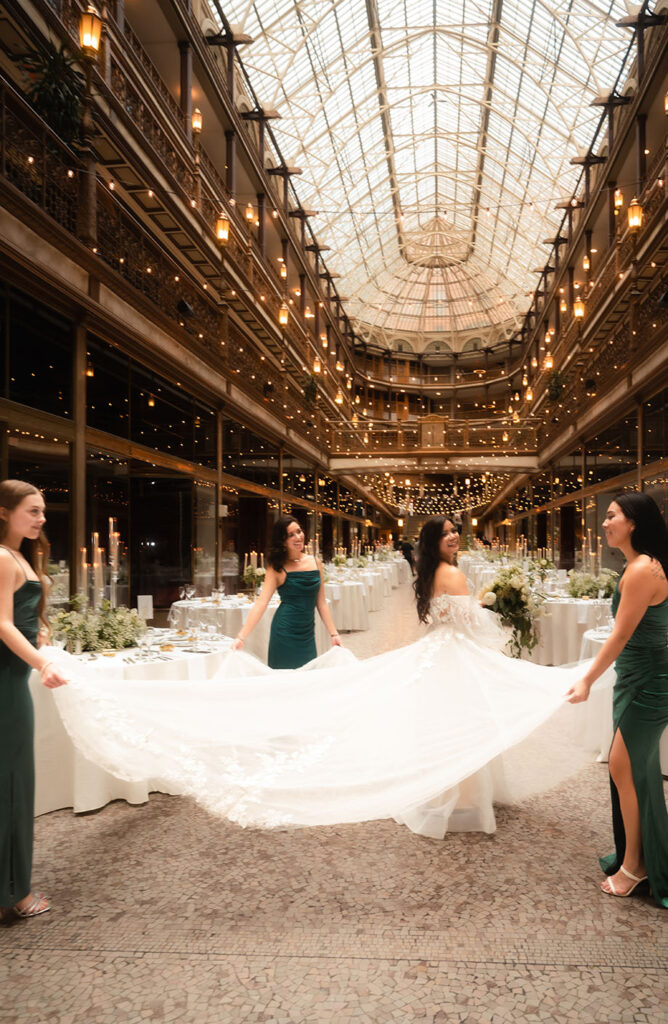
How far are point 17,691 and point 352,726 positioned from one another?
1.63 meters

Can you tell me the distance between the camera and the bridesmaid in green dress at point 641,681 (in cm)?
306

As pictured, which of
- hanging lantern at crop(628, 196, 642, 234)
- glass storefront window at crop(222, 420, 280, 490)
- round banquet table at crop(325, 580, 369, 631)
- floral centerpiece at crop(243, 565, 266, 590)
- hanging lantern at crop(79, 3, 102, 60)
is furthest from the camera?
glass storefront window at crop(222, 420, 280, 490)

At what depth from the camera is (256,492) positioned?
719 inches

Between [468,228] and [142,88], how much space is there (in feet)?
107

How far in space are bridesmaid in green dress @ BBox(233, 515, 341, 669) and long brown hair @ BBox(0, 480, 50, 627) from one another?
1936 millimetres

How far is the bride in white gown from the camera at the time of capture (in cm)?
331

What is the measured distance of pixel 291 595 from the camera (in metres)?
5.15

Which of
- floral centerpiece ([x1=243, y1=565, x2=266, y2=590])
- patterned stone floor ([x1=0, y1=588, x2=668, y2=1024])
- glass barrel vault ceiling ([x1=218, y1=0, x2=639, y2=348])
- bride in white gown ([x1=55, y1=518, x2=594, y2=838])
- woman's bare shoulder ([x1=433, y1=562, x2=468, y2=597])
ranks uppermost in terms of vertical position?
glass barrel vault ceiling ([x1=218, y1=0, x2=639, y2=348])

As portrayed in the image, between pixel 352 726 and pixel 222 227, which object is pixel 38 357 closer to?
pixel 222 227

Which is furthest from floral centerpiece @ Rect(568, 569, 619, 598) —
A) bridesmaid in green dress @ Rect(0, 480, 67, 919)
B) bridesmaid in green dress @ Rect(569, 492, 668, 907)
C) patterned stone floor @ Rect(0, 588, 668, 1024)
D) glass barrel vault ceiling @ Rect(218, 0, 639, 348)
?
glass barrel vault ceiling @ Rect(218, 0, 639, 348)

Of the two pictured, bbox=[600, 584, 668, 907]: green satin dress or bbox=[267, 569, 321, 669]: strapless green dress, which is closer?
bbox=[600, 584, 668, 907]: green satin dress

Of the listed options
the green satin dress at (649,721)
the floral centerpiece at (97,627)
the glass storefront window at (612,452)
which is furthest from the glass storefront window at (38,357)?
the glass storefront window at (612,452)

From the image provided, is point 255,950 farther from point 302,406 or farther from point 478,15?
point 478,15

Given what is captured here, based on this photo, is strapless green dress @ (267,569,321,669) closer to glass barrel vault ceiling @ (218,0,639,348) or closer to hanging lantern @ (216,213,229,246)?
hanging lantern @ (216,213,229,246)
